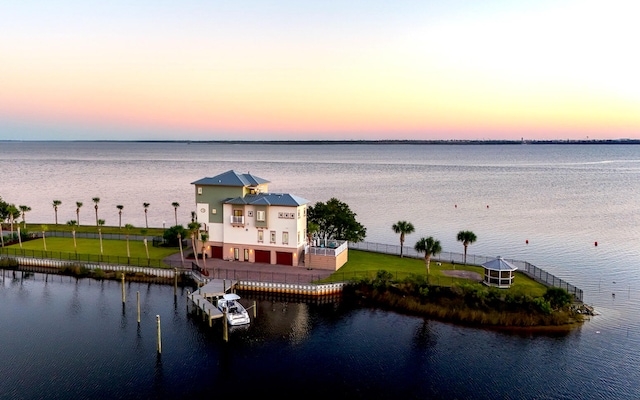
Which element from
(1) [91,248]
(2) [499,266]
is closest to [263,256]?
(1) [91,248]

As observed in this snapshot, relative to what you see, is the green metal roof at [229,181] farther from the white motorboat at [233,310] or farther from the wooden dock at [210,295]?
the white motorboat at [233,310]

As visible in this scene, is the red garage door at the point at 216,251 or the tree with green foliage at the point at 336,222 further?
the tree with green foliage at the point at 336,222

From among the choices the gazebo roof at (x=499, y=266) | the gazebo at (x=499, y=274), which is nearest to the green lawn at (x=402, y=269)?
the gazebo at (x=499, y=274)

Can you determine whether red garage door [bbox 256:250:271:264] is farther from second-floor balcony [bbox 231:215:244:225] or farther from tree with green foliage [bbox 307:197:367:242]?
tree with green foliage [bbox 307:197:367:242]

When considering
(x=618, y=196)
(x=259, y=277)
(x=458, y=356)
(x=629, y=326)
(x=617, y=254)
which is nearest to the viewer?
(x=458, y=356)

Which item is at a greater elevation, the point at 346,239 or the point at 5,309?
the point at 346,239

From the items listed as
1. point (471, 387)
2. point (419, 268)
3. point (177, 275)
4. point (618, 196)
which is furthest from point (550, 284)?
point (618, 196)

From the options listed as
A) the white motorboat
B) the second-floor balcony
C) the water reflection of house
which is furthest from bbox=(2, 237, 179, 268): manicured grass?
the white motorboat

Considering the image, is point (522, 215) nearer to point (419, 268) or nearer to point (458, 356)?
point (419, 268)
